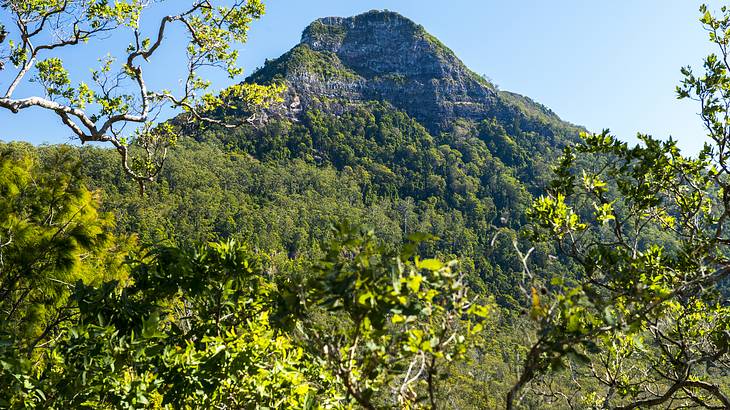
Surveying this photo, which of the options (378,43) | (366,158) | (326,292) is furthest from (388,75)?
(326,292)

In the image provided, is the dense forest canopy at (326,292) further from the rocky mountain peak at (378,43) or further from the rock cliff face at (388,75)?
the rocky mountain peak at (378,43)

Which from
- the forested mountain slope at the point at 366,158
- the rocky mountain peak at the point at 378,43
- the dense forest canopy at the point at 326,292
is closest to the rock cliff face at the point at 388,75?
the rocky mountain peak at the point at 378,43

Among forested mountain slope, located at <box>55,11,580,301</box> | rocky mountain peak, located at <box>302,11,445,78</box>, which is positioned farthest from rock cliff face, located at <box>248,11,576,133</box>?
forested mountain slope, located at <box>55,11,580,301</box>

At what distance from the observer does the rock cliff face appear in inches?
5792

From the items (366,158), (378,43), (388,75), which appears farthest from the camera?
(378,43)

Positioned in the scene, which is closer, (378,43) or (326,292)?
(326,292)

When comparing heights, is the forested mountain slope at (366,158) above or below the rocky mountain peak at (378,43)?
below

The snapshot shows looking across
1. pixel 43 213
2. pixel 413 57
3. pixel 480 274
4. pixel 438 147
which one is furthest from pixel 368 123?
pixel 43 213

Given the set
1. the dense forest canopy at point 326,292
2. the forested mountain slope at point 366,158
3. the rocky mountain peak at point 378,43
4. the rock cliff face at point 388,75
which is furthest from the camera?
the rocky mountain peak at point 378,43

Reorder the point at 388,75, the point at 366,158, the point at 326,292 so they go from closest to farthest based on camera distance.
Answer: the point at 326,292 < the point at 366,158 < the point at 388,75

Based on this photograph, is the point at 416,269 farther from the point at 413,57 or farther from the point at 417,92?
the point at 413,57

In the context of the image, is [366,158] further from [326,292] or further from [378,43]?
[326,292]

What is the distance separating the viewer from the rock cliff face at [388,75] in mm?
147125

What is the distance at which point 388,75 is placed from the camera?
164 m
